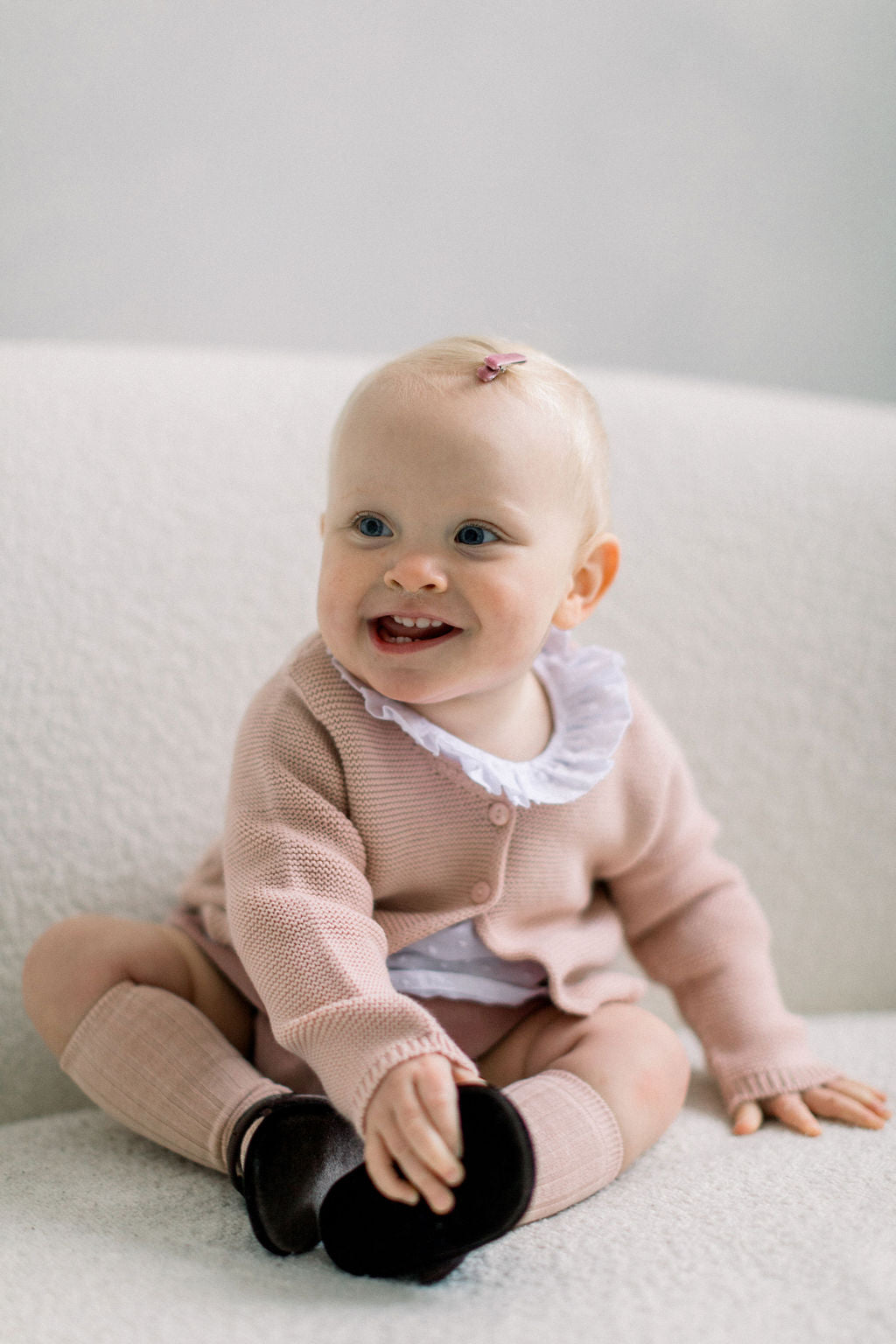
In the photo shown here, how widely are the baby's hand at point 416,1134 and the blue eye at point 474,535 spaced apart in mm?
312

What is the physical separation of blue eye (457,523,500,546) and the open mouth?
5cm

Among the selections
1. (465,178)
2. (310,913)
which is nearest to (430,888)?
(310,913)

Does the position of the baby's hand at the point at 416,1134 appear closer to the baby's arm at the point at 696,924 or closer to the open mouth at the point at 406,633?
the open mouth at the point at 406,633

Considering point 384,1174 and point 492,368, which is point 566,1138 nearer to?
point 384,1174

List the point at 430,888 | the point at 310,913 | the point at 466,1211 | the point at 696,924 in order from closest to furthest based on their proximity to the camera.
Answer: the point at 466,1211 < the point at 310,913 < the point at 430,888 < the point at 696,924

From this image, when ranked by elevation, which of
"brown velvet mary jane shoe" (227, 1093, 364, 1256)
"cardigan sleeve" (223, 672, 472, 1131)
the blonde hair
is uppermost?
the blonde hair

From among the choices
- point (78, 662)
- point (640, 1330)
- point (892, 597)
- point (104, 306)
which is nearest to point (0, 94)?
point (104, 306)

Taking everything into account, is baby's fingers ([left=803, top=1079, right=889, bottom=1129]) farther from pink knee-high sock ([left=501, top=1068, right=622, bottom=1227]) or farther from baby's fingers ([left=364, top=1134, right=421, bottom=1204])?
baby's fingers ([left=364, top=1134, right=421, bottom=1204])

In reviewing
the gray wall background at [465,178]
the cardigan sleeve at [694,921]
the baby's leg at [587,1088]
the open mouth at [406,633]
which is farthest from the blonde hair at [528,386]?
the gray wall background at [465,178]

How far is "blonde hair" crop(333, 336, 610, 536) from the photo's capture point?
0.77 meters

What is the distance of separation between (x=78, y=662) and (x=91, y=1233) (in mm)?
452

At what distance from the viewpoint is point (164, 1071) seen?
31.1 inches

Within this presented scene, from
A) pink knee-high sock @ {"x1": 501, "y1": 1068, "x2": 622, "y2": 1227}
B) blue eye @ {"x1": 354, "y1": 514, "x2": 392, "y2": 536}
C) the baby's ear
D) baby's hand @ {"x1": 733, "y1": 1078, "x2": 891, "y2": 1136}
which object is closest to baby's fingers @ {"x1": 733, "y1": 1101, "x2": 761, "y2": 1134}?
baby's hand @ {"x1": 733, "y1": 1078, "x2": 891, "y2": 1136}

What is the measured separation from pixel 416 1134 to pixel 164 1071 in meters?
0.25
